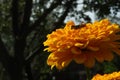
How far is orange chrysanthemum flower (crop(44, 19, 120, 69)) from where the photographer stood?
97.8 inches

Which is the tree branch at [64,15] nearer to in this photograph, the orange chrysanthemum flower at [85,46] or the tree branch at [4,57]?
the tree branch at [4,57]

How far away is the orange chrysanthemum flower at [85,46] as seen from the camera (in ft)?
8.15

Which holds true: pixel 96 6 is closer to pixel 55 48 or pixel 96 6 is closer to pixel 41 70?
pixel 41 70

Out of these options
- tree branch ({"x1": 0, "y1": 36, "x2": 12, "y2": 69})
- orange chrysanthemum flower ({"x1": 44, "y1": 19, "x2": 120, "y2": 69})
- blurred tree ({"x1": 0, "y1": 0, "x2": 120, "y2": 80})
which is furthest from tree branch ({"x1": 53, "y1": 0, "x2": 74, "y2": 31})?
orange chrysanthemum flower ({"x1": 44, "y1": 19, "x2": 120, "y2": 69})

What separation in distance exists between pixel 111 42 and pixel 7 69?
Result: 1444 centimetres

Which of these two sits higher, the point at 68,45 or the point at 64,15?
the point at 68,45

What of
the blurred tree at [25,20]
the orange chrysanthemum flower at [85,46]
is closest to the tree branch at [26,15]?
the blurred tree at [25,20]

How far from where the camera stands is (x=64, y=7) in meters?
21.4

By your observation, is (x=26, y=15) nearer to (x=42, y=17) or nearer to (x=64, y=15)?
(x=42, y=17)

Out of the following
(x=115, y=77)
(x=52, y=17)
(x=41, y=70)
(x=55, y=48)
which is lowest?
(x=41, y=70)

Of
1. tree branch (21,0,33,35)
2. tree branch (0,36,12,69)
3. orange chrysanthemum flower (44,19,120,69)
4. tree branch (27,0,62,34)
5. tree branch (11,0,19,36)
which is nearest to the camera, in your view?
orange chrysanthemum flower (44,19,120,69)

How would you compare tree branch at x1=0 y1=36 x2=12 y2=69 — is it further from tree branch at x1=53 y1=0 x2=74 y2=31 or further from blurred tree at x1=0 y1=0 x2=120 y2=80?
tree branch at x1=53 y1=0 x2=74 y2=31

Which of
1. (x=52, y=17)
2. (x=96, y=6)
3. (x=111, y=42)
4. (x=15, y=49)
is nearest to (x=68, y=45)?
(x=111, y=42)

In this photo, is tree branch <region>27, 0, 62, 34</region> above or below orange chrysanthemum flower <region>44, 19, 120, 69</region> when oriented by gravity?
below
